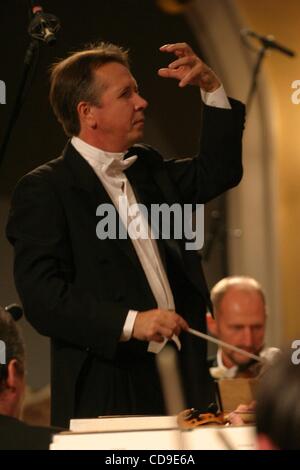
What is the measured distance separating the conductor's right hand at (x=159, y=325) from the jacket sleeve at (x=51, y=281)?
0.08 meters

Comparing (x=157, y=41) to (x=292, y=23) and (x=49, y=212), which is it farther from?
(x=49, y=212)

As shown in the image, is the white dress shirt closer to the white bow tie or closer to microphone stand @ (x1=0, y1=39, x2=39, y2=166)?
the white bow tie

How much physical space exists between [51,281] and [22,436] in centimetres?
72

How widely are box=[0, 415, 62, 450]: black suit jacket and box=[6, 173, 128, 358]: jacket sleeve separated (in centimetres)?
67

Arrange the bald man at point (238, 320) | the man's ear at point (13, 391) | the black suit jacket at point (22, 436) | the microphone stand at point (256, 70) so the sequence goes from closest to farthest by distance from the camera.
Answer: the black suit jacket at point (22, 436) < the man's ear at point (13, 391) < the bald man at point (238, 320) < the microphone stand at point (256, 70)

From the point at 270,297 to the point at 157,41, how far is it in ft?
4.23

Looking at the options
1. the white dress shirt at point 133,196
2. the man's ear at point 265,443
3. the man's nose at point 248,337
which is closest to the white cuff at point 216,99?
the white dress shirt at point 133,196

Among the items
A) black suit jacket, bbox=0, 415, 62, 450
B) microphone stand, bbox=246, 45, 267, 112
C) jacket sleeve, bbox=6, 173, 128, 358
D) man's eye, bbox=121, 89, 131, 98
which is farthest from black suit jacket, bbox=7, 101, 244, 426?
microphone stand, bbox=246, 45, 267, 112

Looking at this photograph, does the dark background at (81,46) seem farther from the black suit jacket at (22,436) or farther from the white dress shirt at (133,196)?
the black suit jacket at (22,436)

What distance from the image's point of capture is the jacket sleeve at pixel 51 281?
6.81 ft

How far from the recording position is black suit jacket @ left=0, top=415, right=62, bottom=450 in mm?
1365

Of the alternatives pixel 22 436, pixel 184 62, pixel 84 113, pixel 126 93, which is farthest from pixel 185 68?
pixel 22 436
